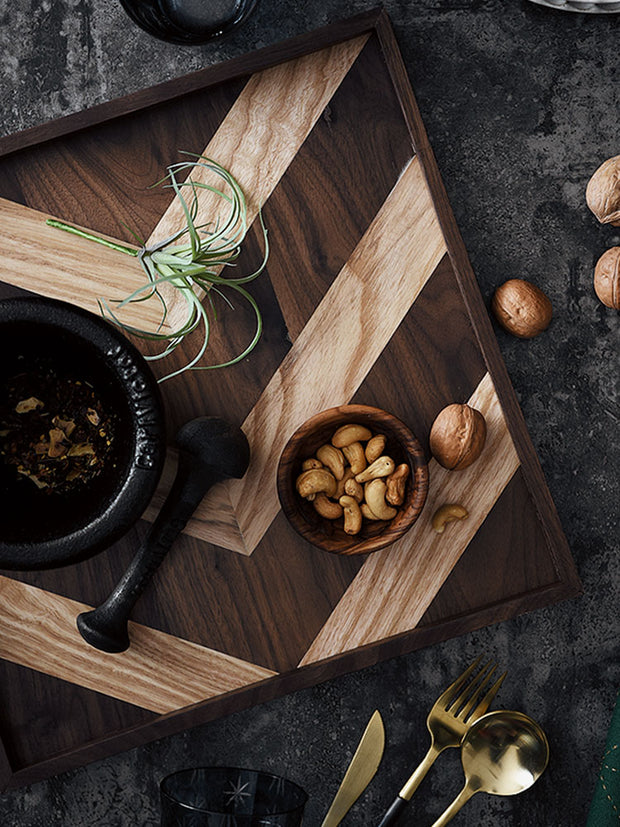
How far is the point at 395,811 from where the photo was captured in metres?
0.91

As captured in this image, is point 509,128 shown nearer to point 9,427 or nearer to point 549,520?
point 549,520

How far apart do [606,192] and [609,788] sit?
0.71 meters

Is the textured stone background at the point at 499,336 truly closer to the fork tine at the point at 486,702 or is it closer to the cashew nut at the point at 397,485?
the fork tine at the point at 486,702

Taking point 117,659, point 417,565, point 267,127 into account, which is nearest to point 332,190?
point 267,127

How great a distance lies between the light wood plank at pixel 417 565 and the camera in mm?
884

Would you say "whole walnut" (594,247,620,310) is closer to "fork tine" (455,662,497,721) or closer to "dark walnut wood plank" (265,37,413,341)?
"dark walnut wood plank" (265,37,413,341)

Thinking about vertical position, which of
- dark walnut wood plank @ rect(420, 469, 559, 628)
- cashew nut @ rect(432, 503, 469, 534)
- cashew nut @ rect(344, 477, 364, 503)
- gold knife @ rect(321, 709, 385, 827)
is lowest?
gold knife @ rect(321, 709, 385, 827)

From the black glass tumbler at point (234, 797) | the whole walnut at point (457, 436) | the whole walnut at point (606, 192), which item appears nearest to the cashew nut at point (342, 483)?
the whole walnut at point (457, 436)

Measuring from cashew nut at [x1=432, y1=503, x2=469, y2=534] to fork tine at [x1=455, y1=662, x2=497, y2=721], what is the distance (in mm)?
211

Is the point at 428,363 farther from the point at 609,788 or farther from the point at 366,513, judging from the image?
the point at 609,788

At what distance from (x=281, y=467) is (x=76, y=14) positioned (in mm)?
613

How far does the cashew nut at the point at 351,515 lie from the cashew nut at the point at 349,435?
6 centimetres

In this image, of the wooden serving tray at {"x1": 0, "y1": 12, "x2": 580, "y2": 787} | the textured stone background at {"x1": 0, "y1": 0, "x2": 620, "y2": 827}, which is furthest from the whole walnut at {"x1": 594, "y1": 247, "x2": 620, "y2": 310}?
the wooden serving tray at {"x1": 0, "y1": 12, "x2": 580, "y2": 787}

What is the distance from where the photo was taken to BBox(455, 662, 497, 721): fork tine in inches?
36.8
